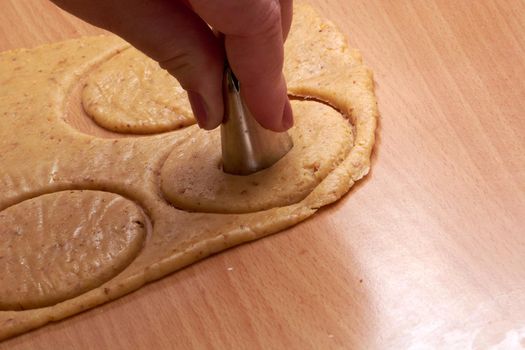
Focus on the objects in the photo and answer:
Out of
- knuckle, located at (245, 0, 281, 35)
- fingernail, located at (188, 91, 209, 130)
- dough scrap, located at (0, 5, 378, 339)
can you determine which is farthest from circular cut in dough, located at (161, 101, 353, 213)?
knuckle, located at (245, 0, 281, 35)

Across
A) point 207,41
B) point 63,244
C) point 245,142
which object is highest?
point 207,41

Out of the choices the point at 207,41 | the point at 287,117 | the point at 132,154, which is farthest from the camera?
the point at 132,154

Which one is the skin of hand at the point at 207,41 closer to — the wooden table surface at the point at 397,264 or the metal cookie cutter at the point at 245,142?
the metal cookie cutter at the point at 245,142

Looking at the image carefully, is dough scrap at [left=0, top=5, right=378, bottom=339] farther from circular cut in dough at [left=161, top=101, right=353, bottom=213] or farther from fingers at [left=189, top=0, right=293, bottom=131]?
fingers at [left=189, top=0, right=293, bottom=131]

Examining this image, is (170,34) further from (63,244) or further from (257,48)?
(63,244)

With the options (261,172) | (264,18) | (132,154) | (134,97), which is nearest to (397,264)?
(261,172)

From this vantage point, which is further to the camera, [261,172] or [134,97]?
[134,97]

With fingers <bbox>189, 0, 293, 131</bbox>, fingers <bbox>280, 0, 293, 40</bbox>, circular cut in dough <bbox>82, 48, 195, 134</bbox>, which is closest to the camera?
fingers <bbox>189, 0, 293, 131</bbox>
